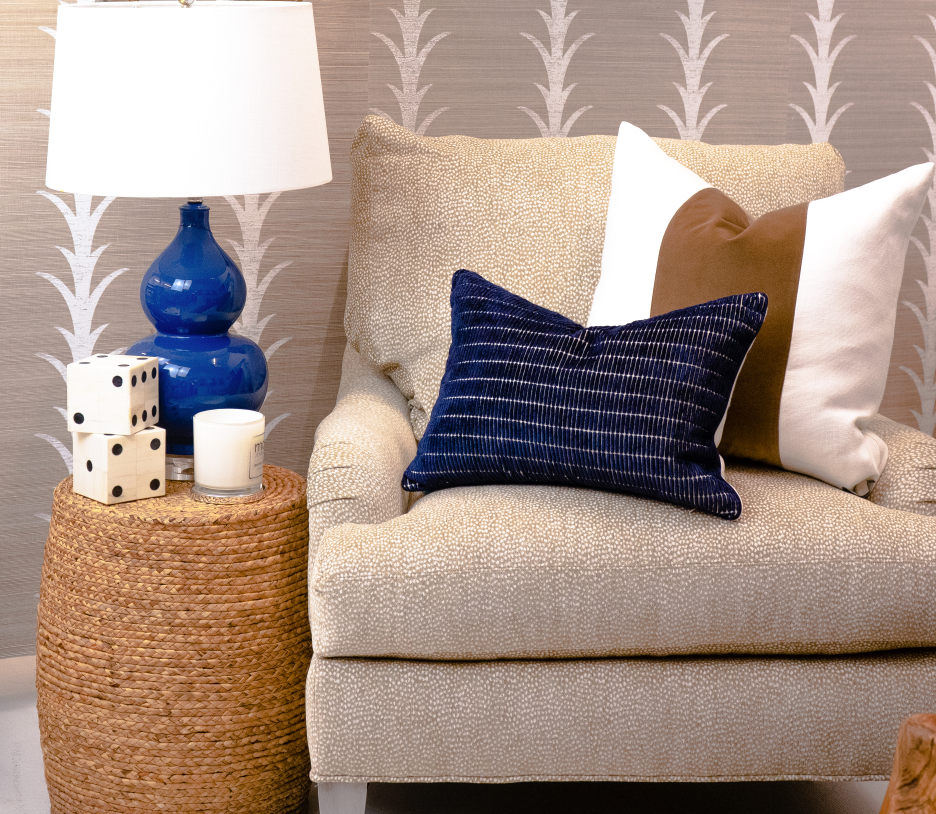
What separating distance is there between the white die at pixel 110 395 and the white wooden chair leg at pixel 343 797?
22.3 inches

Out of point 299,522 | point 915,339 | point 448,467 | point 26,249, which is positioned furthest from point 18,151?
point 915,339

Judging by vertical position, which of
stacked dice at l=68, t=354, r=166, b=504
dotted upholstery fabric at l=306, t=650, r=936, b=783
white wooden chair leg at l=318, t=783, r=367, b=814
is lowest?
white wooden chair leg at l=318, t=783, r=367, b=814

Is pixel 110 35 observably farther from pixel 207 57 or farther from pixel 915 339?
pixel 915 339

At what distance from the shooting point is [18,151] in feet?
6.06

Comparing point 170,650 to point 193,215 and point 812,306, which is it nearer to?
point 193,215

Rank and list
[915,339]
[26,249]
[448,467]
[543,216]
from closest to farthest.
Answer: [448,467], [543,216], [26,249], [915,339]

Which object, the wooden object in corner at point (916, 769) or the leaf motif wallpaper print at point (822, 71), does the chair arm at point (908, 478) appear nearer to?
the wooden object in corner at point (916, 769)

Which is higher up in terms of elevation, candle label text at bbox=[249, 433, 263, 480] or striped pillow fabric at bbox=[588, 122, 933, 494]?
striped pillow fabric at bbox=[588, 122, 933, 494]

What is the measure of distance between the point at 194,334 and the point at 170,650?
0.48 metres

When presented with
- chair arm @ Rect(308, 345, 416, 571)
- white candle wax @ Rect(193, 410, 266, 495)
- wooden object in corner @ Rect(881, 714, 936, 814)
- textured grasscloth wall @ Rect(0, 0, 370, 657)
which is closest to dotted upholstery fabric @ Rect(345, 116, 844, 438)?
chair arm @ Rect(308, 345, 416, 571)

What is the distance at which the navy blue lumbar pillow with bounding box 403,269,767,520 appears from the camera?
133 cm

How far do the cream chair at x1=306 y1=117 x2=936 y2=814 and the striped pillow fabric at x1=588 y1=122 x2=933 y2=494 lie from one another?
0.43 feet

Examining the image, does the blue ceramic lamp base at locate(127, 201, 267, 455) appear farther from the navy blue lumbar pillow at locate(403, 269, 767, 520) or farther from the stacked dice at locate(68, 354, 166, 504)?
the navy blue lumbar pillow at locate(403, 269, 767, 520)

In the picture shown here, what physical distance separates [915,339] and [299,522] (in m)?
1.75
